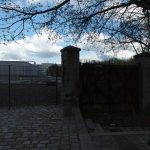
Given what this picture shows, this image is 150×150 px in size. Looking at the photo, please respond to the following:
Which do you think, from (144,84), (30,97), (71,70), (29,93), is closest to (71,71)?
(71,70)

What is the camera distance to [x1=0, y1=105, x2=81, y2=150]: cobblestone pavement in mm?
9164

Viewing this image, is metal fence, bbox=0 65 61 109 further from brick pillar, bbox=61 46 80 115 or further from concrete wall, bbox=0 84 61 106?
brick pillar, bbox=61 46 80 115

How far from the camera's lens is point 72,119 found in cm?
1379

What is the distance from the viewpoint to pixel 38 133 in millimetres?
10867

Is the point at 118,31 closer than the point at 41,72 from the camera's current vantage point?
Yes

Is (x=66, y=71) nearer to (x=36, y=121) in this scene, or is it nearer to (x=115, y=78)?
(x=115, y=78)

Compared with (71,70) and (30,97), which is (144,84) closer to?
(71,70)

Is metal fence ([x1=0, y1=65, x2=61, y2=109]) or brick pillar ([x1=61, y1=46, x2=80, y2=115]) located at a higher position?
brick pillar ([x1=61, y1=46, x2=80, y2=115])

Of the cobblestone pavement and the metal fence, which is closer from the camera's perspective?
the cobblestone pavement

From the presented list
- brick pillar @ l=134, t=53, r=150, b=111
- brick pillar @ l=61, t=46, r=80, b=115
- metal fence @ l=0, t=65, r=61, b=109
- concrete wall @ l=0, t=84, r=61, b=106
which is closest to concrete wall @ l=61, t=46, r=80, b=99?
brick pillar @ l=61, t=46, r=80, b=115

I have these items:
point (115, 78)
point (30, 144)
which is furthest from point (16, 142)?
point (115, 78)

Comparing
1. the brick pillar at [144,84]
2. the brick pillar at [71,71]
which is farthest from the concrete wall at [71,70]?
the brick pillar at [144,84]

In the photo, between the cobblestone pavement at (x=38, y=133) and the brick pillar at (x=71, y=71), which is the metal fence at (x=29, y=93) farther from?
the cobblestone pavement at (x=38, y=133)

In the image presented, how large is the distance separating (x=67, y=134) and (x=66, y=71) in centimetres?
704
